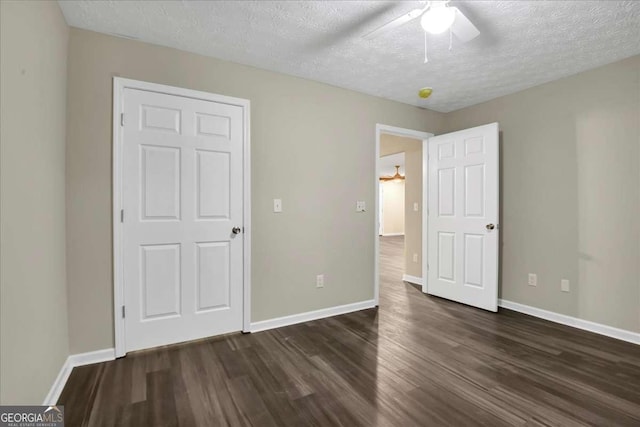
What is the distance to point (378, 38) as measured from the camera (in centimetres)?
231

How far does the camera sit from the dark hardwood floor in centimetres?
169

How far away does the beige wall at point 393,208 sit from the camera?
41.0 feet

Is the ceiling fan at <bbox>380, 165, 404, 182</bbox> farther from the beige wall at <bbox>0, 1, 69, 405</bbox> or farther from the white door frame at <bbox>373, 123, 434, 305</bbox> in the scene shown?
the beige wall at <bbox>0, 1, 69, 405</bbox>

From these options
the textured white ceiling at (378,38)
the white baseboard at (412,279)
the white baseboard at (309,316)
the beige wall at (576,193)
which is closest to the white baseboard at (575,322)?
the beige wall at (576,193)

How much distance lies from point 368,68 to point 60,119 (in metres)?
2.41

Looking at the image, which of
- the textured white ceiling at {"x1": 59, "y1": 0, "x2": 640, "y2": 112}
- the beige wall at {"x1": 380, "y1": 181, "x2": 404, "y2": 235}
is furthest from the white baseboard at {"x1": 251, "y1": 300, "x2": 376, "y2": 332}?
the beige wall at {"x1": 380, "y1": 181, "x2": 404, "y2": 235}

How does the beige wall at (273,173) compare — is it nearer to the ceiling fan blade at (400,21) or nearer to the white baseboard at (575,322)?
the ceiling fan blade at (400,21)

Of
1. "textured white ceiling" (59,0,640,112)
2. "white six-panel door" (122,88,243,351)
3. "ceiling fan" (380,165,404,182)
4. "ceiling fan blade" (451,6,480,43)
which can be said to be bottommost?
"white six-panel door" (122,88,243,351)

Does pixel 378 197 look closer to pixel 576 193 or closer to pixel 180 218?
pixel 576 193

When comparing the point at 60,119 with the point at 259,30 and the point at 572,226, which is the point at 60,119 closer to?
the point at 259,30

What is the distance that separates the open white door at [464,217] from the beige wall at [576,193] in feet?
1.08

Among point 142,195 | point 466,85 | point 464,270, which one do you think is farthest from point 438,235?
point 142,195

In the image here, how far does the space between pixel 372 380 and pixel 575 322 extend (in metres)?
2.31

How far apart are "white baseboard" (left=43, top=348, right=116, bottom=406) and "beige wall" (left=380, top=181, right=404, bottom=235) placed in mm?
10972
